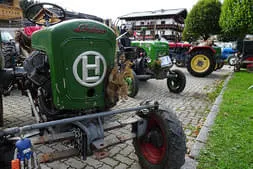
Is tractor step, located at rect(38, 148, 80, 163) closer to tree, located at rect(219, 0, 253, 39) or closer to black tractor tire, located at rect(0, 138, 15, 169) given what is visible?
black tractor tire, located at rect(0, 138, 15, 169)

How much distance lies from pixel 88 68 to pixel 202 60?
7.75 meters

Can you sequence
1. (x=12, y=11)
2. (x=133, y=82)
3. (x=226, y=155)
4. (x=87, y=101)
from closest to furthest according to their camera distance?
(x=87, y=101) < (x=226, y=155) < (x=133, y=82) < (x=12, y=11)

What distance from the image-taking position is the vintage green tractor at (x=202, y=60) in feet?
27.1

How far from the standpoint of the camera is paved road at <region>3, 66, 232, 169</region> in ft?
7.48

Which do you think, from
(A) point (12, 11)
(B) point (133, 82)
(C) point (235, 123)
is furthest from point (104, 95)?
(A) point (12, 11)

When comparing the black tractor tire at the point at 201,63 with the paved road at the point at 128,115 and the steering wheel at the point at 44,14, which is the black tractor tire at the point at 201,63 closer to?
the paved road at the point at 128,115

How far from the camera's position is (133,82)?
473 cm

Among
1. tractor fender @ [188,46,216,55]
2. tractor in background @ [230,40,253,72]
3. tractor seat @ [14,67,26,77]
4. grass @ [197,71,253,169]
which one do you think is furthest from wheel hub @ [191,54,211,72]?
tractor seat @ [14,67,26,77]

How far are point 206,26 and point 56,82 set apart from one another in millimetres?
23733

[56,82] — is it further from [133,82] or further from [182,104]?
[182,104]

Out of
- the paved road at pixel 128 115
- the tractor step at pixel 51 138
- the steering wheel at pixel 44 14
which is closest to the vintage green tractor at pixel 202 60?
the paved road at pixel 128 115

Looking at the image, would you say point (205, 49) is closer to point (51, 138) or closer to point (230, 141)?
point (230, 141)

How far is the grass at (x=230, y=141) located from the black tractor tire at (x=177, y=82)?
A: 138cm

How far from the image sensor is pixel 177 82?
18.3ft
